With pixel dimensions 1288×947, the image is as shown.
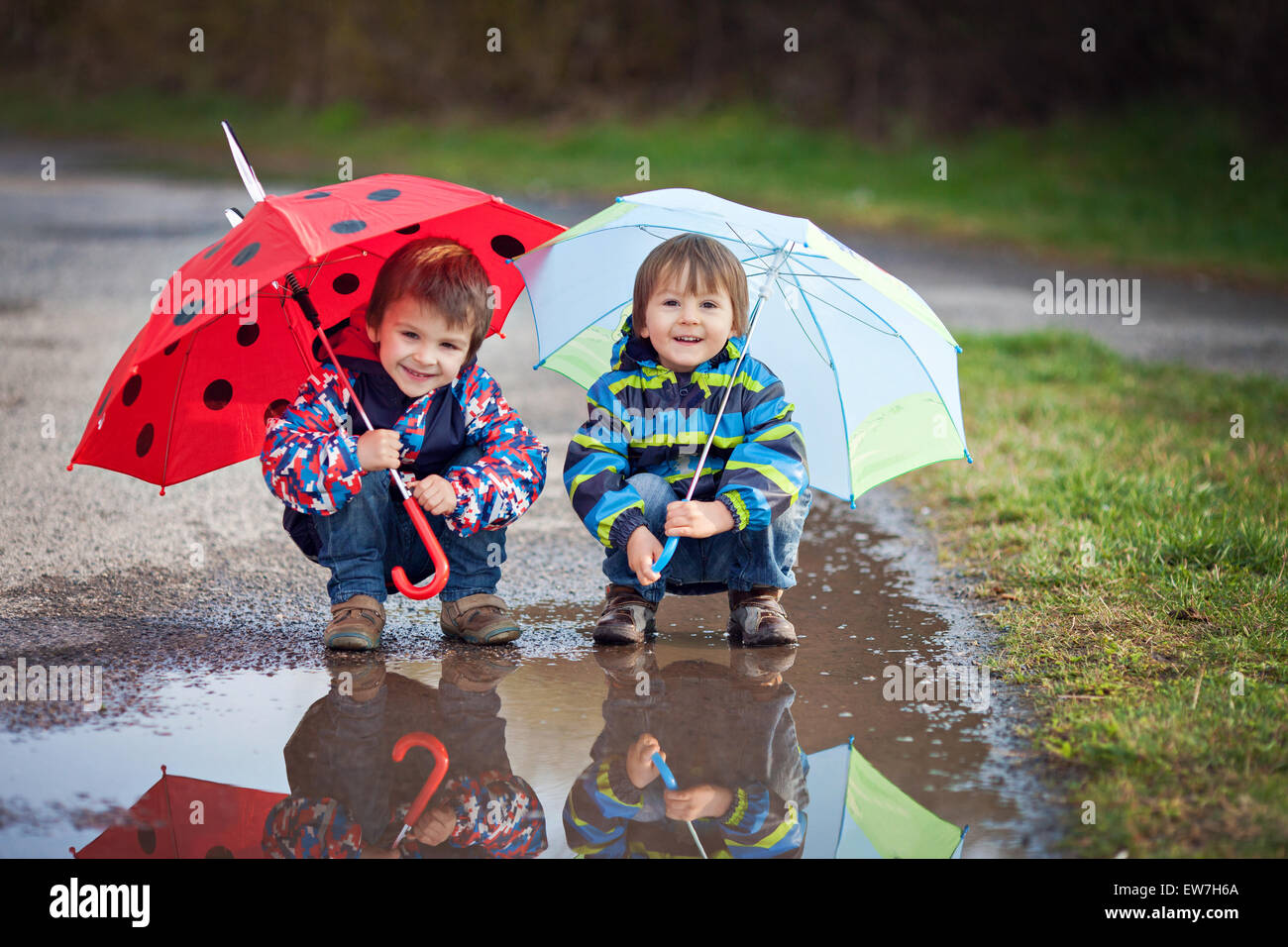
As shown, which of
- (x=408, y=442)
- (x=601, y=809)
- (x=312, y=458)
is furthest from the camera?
(x=408, y=442)

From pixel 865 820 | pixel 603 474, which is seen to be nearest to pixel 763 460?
pixel 603 474

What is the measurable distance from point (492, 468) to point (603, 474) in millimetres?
310

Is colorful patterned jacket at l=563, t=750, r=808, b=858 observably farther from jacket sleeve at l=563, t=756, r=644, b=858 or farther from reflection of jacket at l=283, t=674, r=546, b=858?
reflection of jacket at l=283, t=674, r=546, b=858

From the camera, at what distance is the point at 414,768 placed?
3186mm

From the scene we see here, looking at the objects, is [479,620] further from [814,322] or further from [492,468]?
[814,322]

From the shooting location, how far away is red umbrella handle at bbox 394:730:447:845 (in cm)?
297

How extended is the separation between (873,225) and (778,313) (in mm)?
10470

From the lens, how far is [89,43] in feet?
98.6

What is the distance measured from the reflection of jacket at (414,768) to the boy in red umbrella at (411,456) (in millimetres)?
384

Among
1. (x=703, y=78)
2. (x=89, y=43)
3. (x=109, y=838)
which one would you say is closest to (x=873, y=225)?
(x=703, y=78)

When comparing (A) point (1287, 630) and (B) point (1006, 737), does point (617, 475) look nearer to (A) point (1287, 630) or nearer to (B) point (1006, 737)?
(B) point (1006, 737)

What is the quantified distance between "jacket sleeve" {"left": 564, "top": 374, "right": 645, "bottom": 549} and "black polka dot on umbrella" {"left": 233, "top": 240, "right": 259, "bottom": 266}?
0.99 meters

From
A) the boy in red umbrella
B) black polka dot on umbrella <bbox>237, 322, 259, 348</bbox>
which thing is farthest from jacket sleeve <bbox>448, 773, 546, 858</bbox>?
black polka dot on umbrella <bbox>237, 322, 259, 348</bbox>
